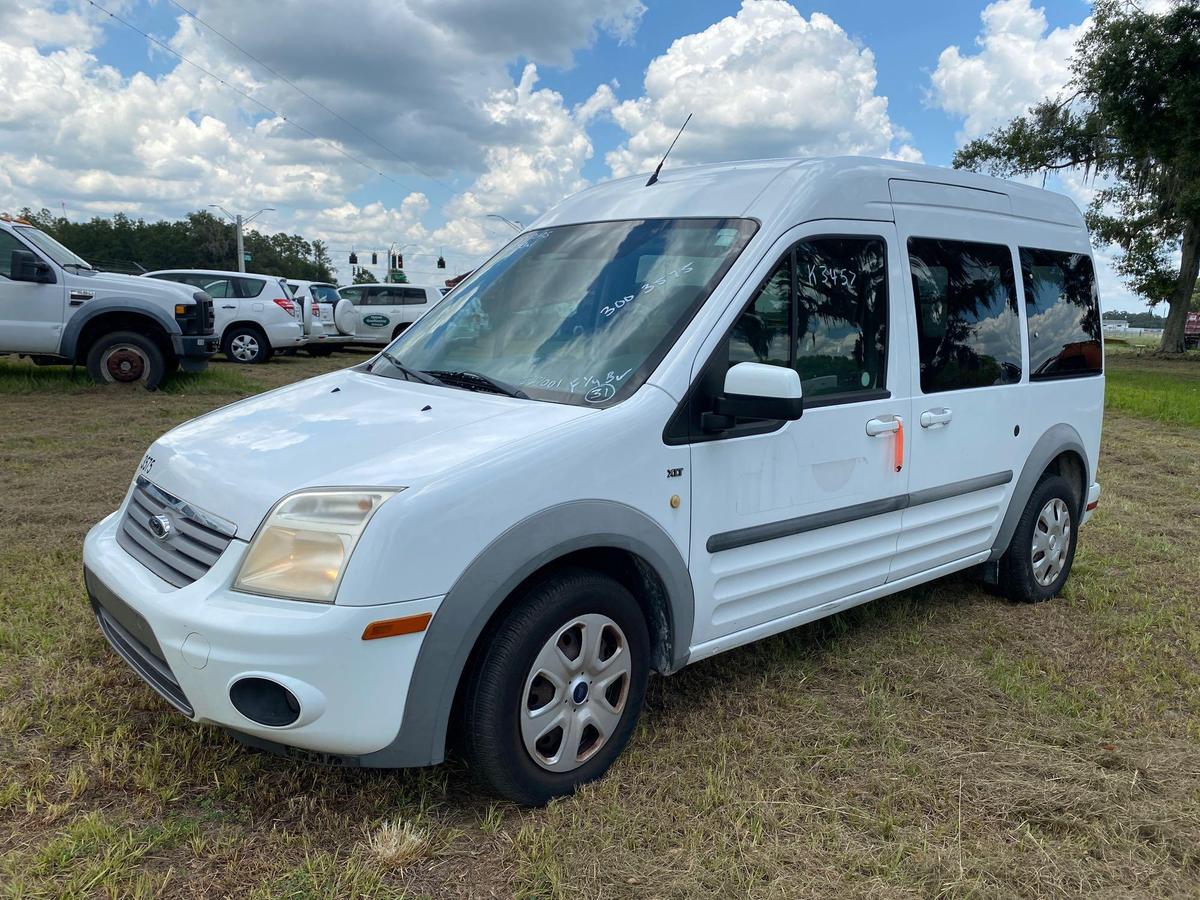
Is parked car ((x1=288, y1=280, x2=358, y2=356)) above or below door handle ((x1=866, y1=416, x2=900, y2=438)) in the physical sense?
above

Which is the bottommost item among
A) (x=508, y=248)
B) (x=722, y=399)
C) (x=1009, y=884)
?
(x=1009, y=884)

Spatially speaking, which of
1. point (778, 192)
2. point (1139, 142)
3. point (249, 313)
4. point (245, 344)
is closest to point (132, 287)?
point (249, 313)

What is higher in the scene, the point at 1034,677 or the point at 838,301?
the point at 838,301

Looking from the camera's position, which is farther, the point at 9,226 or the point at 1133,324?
the point at 1133,324

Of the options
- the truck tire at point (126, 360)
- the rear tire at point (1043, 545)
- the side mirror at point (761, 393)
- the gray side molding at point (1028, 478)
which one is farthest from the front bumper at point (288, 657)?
the truck tire at point (126, 360)

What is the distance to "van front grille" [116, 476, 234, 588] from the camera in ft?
8.18

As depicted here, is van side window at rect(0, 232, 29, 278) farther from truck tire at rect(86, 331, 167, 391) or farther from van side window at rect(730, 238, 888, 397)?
van side window at rect(730, 238, 888, 397)

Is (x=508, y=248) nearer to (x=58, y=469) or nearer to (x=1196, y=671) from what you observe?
(x=1196, y=671)

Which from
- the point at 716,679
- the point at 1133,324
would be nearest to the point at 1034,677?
the point at 716,679

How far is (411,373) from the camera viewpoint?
133 inches

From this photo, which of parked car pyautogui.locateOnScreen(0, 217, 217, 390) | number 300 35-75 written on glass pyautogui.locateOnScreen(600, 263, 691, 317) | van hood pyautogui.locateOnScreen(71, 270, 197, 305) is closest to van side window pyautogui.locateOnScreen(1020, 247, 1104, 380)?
number 300 35-75 written on glass pyautogui.locateOnScreen(600, 263, 691, 317)

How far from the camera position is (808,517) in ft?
10.7

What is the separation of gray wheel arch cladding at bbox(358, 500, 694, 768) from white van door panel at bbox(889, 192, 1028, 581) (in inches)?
69.9

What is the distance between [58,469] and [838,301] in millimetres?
6196
